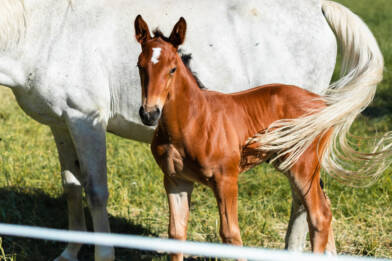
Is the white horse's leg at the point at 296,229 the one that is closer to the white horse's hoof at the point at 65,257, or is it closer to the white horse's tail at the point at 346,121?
the white horse's tail at the point at 346,121

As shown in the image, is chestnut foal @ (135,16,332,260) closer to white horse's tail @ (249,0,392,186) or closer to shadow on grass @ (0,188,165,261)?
white horse's tail @ (249,0,392,186)

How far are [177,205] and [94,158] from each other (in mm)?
790

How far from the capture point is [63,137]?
12.2ft

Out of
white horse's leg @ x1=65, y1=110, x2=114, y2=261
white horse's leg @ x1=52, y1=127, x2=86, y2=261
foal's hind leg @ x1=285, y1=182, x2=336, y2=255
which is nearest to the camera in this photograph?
white horse's leg @ x1=65, y1=110, x2=114, y2=261

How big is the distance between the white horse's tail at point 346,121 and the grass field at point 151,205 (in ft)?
3.43

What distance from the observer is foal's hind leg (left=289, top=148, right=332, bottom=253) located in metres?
2.80

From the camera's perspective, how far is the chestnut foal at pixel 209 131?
233 cm

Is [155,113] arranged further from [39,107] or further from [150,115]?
[39,107]

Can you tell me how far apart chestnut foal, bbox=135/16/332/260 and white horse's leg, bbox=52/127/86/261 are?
1.28 meters

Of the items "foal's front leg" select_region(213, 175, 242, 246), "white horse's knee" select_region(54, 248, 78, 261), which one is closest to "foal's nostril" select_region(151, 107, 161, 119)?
"foal's front leg" select_region(213, 175, 242, 246)

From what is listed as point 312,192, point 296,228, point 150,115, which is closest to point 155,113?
point 150,115

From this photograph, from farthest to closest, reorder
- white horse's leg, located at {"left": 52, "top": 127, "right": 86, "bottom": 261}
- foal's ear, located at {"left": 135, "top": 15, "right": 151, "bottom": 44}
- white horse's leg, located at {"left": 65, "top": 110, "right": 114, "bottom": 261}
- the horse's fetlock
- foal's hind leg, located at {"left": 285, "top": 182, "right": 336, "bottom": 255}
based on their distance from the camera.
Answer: white horse's leg, located at {"left": 52, "top": 127, "right": 86, "bottom": 261} → foal's hind leg, located at {"left": 285, "top": 182, "right": 336, "bottom": 255} → the horse's fetlock → white horse's leg, located at {"left": 65, "top": 110, "right": 114, "bottom": 261} → foal's ear, located at {"left": 135, "top": 15, "right": 151, "bottom": 44}

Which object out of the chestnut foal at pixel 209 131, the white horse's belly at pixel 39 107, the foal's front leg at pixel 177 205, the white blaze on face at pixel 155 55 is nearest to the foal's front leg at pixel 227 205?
the chestnut foal at pixel 209 131

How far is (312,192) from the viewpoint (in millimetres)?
2818
